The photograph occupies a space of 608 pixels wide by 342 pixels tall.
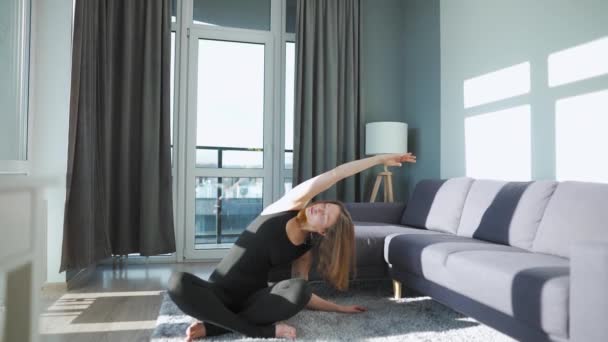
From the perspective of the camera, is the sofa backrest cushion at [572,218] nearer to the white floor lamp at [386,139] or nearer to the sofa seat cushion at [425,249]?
the sofa seat cushion at [425,249]

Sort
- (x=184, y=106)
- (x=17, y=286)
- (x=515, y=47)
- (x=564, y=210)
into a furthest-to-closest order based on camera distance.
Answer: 1. (x=184, y=106)
2. (x=515, y=47)
3. (x=564, y=210)
4. (x=17, y=286)

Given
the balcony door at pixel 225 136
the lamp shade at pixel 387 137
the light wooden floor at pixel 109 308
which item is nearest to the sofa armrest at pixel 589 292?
the light wooden floor at pixel 109 308

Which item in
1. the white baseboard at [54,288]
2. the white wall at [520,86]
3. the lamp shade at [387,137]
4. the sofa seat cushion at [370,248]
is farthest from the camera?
the lamp shade at [387,137]

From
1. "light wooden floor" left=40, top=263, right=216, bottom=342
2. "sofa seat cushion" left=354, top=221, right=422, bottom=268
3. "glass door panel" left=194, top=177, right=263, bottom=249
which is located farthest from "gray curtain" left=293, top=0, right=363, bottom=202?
"light wooden floor" left=40, top=263, right=216, bottom=342

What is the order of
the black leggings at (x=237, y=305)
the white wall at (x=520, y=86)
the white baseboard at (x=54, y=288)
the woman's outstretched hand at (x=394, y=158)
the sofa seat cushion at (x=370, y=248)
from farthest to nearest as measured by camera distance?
the white baseboard at (x=54, y=288)
the sofa seat cushion at (x=370, y=248)
the white wall at (x=520, y=86)
the woman's outstretched hand at (x=394, y=158)
the black leggings at (x=237, y=305)

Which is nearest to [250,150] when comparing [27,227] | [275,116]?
[275,116]

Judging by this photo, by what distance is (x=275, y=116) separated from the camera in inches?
170

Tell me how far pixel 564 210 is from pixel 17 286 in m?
2.36

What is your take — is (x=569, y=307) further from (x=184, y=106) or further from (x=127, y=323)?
(x=184, y=106)

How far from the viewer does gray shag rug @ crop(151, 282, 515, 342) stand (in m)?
2.06

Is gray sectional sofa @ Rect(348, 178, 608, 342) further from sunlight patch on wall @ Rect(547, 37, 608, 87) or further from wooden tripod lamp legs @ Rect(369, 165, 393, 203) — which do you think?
sunlight patch on wall @ Rect(547, 37, 608, 87)

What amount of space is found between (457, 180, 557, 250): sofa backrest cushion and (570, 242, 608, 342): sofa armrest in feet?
3.20

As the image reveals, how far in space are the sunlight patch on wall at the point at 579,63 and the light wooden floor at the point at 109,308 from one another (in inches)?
109

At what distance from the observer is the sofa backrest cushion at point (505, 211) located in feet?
7.86
